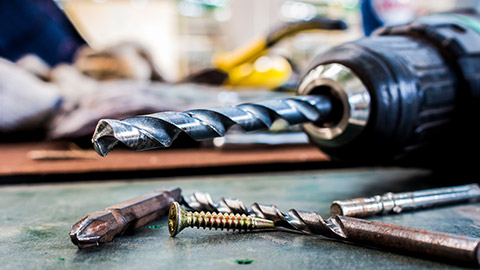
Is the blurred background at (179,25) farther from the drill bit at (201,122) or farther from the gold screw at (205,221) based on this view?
the gold screw at (205,221)

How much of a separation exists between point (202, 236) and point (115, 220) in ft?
0.34

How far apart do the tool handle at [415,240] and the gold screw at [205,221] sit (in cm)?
11

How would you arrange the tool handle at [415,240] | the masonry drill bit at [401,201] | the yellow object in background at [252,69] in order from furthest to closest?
the yellow object in background at [252,69] → the masonry drill bit at [401,201] → the tool handle at [415,240]

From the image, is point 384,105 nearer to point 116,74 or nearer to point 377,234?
point 377,234

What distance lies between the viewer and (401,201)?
2.09ft

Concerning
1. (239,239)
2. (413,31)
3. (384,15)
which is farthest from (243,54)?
(239,239)

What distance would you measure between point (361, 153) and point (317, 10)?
447 cm

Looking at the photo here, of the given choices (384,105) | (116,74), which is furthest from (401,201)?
(116,74)

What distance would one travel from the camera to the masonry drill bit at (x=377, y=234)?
1.40 feet

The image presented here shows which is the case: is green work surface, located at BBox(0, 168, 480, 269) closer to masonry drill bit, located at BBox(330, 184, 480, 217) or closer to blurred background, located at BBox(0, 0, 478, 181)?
masonry drill bit, located at BBox(330, 184, 480, 217)

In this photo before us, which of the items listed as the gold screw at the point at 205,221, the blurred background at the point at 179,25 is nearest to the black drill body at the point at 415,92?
the gold screw at the point at 205,221

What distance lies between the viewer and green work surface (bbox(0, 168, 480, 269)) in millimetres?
448

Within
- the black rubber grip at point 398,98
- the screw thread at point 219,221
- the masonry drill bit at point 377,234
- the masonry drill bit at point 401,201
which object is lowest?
the masonry drill bit at point 401,201

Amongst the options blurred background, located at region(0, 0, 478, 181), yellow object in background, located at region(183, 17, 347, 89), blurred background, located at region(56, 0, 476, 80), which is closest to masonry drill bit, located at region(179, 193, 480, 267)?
blurred background, located at region(0, 0, 478, 181)
